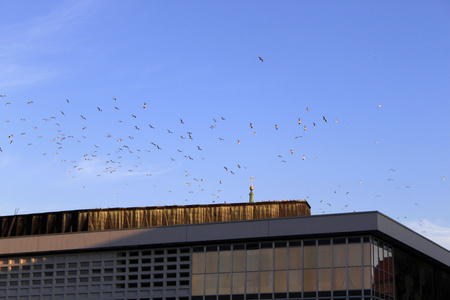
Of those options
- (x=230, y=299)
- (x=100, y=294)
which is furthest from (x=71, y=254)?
(x=230, y=299)

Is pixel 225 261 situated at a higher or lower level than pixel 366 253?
lower

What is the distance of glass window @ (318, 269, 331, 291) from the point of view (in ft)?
158

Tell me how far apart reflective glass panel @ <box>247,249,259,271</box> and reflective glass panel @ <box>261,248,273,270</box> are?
0.40 m

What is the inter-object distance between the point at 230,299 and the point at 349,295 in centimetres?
767

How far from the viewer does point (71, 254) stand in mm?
55094

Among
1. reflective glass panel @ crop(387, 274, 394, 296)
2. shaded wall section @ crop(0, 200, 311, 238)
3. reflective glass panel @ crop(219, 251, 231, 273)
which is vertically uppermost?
shaded wall section @ crop(0, 200, 311, 238)

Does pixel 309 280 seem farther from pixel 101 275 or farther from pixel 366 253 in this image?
pixel 101 275

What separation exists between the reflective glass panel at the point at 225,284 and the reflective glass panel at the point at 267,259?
2.39m

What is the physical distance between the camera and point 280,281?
162ft

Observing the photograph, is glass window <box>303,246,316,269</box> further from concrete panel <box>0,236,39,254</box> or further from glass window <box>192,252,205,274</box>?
concrete panel <box>0,236,39,254</box>

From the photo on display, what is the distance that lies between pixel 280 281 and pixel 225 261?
402 cm

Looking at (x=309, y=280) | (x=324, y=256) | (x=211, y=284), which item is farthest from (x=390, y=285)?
(x=211, y=284)

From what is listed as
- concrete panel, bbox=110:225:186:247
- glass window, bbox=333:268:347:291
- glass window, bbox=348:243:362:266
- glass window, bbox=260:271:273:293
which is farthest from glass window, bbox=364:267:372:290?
concrete panel, bbox=110:225:186:247

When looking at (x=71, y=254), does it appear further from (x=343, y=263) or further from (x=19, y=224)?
(x=343, y=263)
